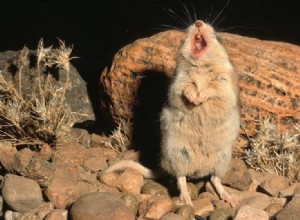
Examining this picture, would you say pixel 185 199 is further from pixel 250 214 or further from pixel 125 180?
pixel 250 214

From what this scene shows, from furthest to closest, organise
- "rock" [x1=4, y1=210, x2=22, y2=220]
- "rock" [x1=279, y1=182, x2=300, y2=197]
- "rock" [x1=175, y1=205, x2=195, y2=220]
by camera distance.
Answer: "rock" [x1=279, y1=182, x2=300, y2=197] → "rock" [x1=175, y1=205, x2=195, y2=220] → "rock" [x1=4, y1=210, x2=22, y2=220]

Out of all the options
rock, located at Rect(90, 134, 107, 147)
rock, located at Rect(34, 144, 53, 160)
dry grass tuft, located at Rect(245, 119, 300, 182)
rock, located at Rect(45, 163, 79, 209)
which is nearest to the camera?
rock, located at Rect(45, 163, 79, 209)

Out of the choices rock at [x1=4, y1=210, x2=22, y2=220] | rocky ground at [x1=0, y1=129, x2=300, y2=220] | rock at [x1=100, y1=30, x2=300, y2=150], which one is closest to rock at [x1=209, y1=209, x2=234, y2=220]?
rocky ground at [x1=0, y1=129, x2=300, y2=220]

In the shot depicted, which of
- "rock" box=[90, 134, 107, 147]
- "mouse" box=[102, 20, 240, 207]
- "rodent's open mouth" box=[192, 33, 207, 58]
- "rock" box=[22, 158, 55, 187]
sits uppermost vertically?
"rodent's open mouth" box=[192, 33, 207, 58]

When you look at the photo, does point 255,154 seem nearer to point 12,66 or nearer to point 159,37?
point 159,37

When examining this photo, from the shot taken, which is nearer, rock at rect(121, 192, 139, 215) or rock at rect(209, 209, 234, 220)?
rock at rect(209, 209, 234, 220)

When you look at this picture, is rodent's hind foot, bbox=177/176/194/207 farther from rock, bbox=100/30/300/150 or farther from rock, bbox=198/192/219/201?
rock, bbox=100/30/300/150
